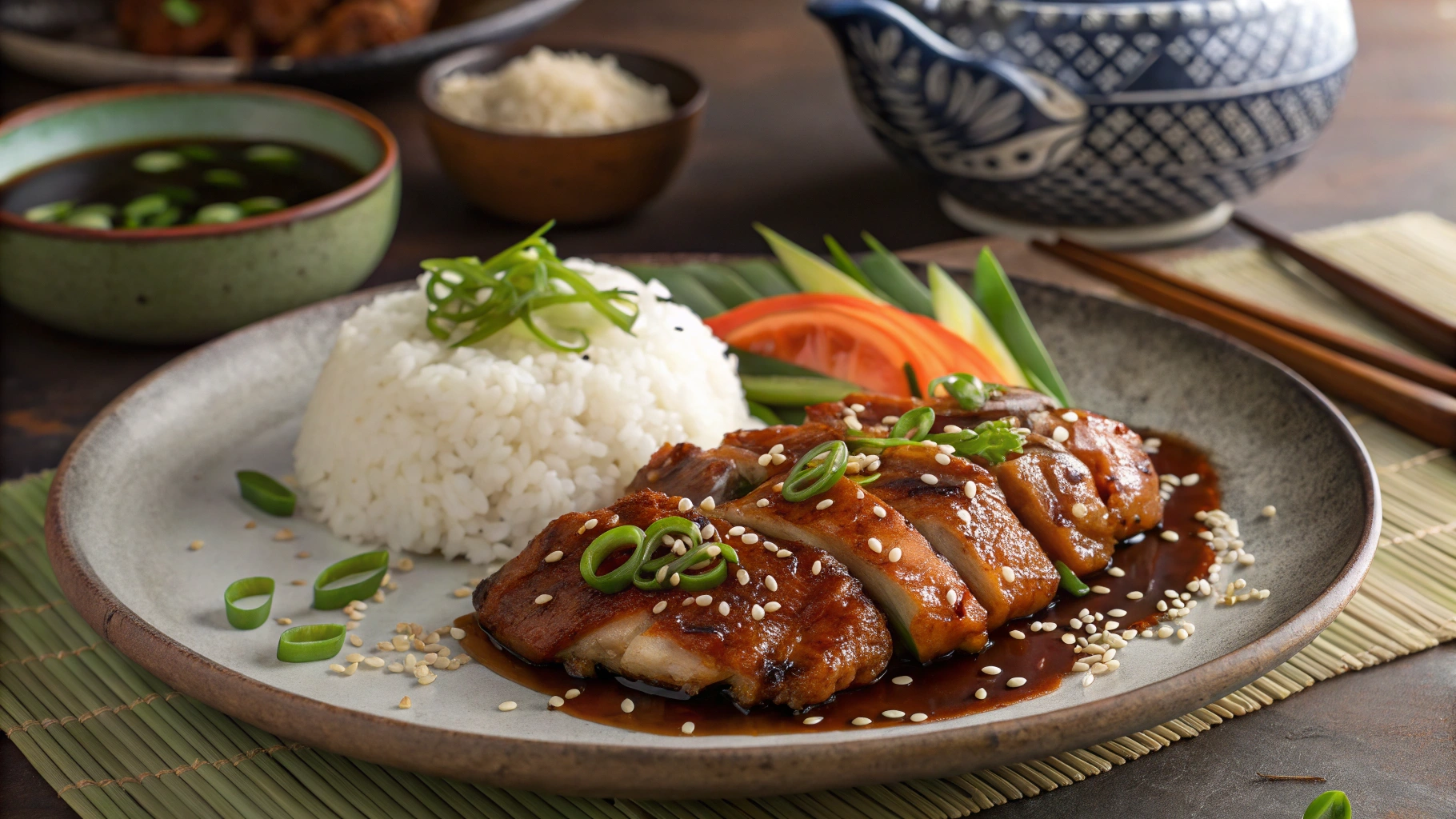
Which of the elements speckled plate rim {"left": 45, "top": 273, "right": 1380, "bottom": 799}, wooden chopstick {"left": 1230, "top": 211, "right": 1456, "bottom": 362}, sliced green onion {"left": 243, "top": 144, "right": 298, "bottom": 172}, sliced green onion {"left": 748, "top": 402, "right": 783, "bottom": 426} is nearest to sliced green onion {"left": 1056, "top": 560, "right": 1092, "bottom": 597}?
speckled plate rim {"left": 45, "top": 273, "right": 1380, "bottom": 799}

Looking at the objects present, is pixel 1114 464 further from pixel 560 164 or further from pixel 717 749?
pixel 560 164

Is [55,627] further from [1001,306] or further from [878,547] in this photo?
[1001,306]


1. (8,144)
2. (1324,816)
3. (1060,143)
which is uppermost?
(1060,143)

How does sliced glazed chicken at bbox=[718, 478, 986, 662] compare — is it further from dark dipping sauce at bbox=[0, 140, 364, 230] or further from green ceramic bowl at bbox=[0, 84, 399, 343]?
dark dipping sauce at bbox=[0, 140, 364, 230]

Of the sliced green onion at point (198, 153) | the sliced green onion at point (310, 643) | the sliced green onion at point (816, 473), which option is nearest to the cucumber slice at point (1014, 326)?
the sliced green onion at point (816, 473)

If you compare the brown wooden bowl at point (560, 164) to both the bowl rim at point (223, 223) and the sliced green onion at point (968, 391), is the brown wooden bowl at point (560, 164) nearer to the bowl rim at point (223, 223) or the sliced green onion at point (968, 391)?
the bowl rim at point (223, 223)

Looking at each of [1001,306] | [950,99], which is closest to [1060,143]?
[950,99]
